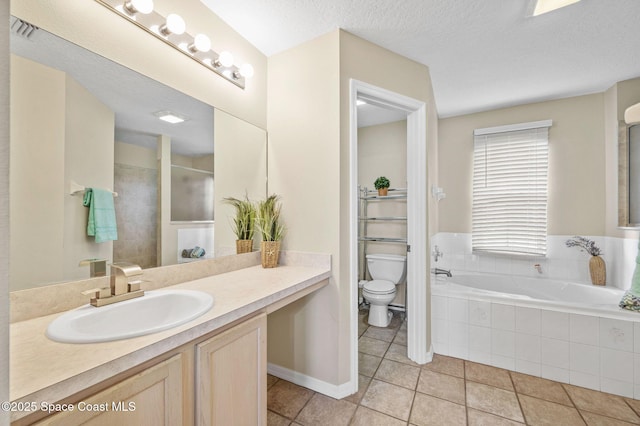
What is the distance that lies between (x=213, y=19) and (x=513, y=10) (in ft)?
5.87

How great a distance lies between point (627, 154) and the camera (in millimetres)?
2318

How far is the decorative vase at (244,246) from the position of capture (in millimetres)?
1808

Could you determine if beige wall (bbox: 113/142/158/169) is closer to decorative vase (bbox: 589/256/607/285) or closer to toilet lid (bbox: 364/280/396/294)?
toilet lid (bbox: 364/280/396/294)

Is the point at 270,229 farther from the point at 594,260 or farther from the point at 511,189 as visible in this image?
the point at 594,260

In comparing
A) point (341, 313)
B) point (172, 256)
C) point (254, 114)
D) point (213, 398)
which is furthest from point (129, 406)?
point (254, 114)

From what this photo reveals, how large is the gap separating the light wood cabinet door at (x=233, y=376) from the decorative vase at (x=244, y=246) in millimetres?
723

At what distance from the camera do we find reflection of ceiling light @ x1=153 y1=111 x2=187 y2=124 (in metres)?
1.37

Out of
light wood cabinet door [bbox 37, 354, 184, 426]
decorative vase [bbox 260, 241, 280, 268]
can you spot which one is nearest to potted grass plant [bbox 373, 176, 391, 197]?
decorative vase [bbox 260, 241, 280, 268]

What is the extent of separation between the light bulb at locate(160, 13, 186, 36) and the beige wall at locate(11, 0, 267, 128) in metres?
0.06

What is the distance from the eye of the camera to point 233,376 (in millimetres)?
1030

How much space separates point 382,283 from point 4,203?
2804mm

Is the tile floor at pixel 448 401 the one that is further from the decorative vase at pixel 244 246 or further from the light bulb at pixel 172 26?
the light bulb at pixel 172 26

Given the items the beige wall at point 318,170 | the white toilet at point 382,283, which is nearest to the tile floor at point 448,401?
the beige wall at point 318,170

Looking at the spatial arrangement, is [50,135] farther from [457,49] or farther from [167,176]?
[457,49]
